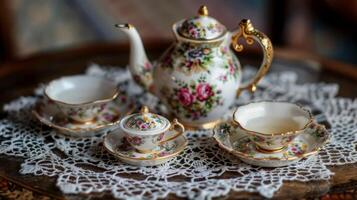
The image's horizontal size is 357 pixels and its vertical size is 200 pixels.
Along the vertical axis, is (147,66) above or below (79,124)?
above

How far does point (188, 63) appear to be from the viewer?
1.18 m

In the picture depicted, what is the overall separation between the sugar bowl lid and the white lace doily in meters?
0.07

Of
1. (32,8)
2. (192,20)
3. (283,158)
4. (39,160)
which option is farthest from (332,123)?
(32,8)

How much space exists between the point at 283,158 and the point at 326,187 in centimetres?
9

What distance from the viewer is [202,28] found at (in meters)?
1.17

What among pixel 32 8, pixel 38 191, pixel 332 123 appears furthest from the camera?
pixel 32 8

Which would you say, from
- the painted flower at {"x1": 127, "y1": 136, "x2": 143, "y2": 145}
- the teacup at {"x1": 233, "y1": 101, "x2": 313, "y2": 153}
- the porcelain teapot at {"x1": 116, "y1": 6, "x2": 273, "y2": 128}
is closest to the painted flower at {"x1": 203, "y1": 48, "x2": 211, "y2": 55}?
the porcelain teapot at {"x1": 116, "y1": 6, "x2": 273, "y2": 128}

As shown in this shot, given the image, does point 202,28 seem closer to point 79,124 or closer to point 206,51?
point 206,51

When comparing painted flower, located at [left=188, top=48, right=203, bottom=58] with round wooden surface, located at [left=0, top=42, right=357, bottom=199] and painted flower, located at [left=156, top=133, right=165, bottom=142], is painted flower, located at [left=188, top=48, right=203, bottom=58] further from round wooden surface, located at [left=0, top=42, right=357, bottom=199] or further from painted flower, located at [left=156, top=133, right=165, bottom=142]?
round wooden surface, located at [left=0, top=42, right=357, bottom=199]

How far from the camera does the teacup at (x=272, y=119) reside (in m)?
1.11

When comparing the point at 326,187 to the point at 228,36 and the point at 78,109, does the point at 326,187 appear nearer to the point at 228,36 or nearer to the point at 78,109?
the point at 228,36

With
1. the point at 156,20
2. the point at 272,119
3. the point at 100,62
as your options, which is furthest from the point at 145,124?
the point at 156,20

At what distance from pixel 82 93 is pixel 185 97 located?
0.26 meters

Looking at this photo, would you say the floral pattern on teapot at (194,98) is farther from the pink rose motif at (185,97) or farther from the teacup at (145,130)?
the teacup at (145,130)
